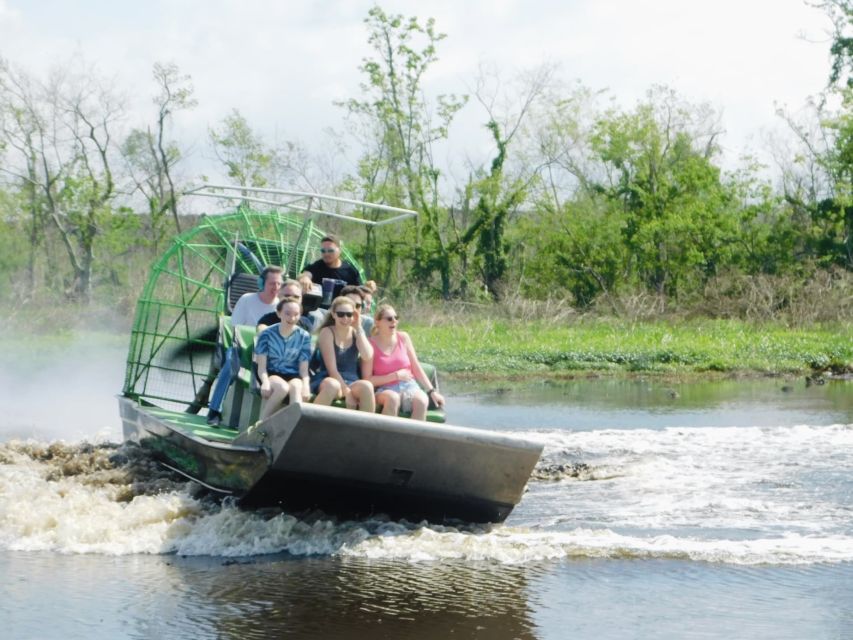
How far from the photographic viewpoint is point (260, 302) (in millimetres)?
12391

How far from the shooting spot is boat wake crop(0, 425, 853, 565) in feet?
32.8

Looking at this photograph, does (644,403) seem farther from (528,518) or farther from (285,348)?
(285,348)

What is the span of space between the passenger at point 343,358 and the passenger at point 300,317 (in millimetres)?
370

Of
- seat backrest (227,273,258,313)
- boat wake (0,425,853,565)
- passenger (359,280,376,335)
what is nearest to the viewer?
boat wake (0,425,853,565)

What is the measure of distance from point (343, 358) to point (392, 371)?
0.41 metres

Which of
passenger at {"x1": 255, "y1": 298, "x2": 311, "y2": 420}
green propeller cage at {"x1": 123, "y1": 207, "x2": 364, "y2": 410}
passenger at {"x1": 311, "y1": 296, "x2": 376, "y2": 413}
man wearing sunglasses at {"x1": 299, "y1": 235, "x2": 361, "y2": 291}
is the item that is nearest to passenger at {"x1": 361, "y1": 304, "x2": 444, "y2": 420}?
passenger at {"x1": 311, "y1": 296, "x2": 376, "y2": 413}

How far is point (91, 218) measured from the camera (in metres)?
56.0

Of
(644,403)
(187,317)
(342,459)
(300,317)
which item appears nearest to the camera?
(342,459)

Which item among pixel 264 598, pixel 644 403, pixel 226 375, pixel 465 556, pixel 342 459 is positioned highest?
pixel 226 375

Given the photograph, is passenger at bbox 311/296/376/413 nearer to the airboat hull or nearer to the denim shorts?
the denim shorts

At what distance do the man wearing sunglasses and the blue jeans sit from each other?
142 cm

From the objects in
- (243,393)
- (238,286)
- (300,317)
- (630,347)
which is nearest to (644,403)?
(630,347)

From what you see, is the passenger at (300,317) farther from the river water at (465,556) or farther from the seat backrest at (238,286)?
the river water at (465,556)

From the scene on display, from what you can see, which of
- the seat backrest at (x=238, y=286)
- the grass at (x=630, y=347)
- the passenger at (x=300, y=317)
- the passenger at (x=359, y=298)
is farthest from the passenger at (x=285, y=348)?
the grass at (x=630, y=347)
